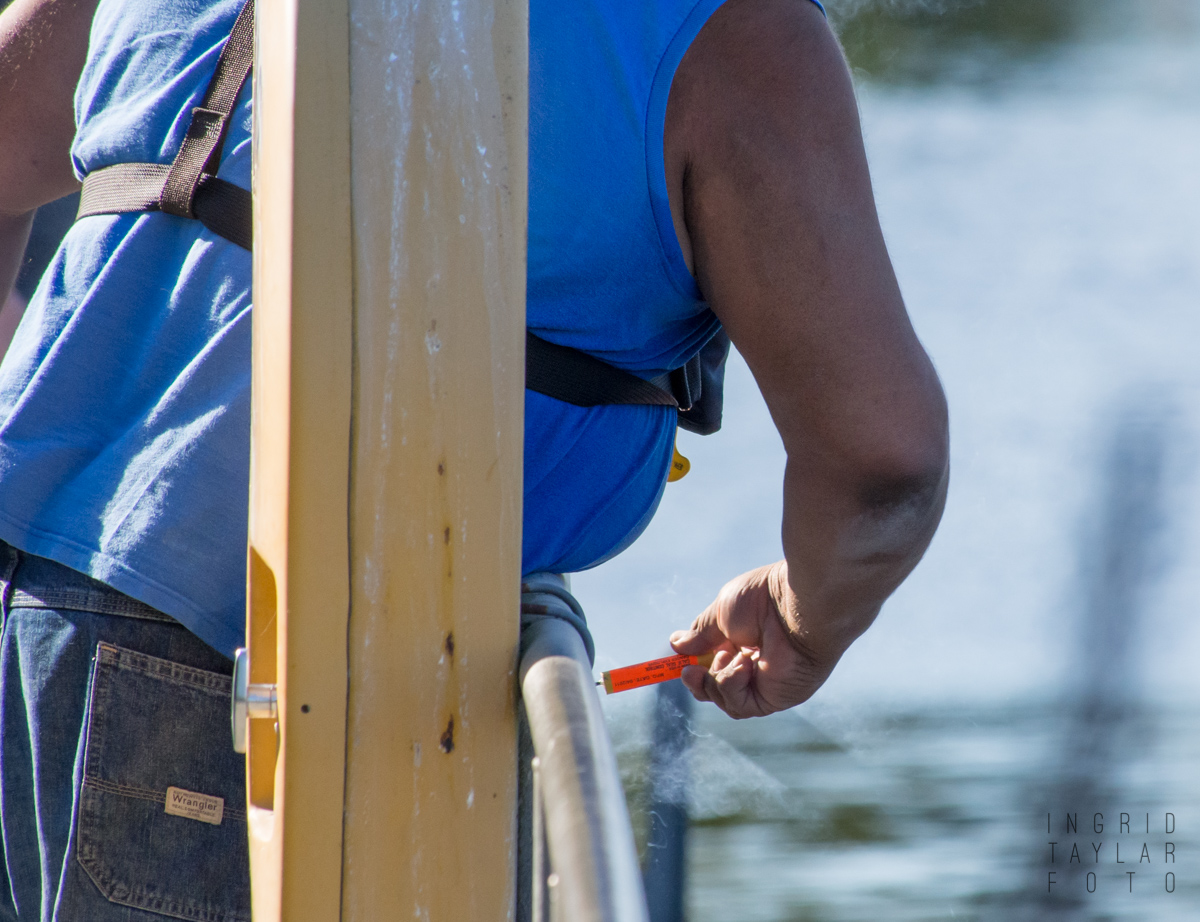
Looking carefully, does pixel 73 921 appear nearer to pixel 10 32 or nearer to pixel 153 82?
pixel 153 82

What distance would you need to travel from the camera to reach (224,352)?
0.68 metres

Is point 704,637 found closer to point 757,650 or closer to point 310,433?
point 757,650

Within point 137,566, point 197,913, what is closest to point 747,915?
point 197,913

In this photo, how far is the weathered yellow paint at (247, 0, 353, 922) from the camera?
1.47 ft

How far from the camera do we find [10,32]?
34.2 inches

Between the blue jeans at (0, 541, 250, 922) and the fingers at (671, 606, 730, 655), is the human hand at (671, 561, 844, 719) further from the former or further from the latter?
the blue jeans at (0, 541, 250, 922)

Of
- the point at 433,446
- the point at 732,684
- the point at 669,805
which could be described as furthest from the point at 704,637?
the point at 669,805

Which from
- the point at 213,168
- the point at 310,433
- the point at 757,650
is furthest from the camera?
the point at 757,650

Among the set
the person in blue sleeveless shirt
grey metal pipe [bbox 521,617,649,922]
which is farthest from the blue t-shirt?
grey metal pipe [bbox 521,617,649,922]

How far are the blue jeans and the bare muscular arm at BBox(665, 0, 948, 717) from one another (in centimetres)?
43

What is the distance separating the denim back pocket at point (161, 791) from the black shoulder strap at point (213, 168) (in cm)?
28

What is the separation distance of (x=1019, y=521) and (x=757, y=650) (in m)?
1.50

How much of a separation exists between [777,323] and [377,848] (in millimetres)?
435

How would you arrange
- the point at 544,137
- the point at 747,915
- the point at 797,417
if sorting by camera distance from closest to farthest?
the point at 544,137
the point at 797,417
the point at 747,915
